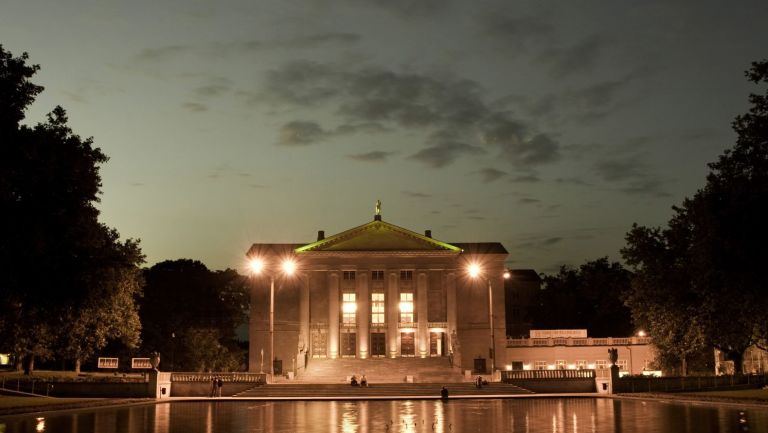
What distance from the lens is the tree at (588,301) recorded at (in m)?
100

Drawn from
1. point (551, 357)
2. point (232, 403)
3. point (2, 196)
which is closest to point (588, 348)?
point (551, 357)

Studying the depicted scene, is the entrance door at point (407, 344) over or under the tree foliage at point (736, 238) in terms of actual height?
under

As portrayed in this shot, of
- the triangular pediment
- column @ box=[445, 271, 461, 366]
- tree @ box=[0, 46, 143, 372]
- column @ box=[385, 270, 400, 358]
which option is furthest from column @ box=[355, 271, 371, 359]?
tree @ box=[0, 46, 143, 372]

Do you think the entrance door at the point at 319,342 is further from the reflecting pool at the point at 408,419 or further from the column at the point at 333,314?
the reflecting pool at the point at 408,419

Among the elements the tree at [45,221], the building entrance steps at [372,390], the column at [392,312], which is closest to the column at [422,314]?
the column at [392,312]

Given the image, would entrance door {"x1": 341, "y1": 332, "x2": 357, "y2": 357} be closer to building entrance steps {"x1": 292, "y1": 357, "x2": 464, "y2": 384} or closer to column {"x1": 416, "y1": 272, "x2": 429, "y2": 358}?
building entrance steps {"x1": 292, "y1": 357, "x2": 464, "y2": 384}

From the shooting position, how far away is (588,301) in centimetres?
11031

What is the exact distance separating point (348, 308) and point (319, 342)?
437 cm

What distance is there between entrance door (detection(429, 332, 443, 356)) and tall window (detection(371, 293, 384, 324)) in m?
5.18

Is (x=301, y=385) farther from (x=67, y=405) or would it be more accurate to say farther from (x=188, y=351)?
(x=188, y=351)

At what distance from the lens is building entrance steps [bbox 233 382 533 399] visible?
50688 millimetres

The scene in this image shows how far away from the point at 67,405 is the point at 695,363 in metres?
57.6

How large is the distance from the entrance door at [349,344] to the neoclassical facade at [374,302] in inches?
3.9

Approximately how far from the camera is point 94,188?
37219mm
